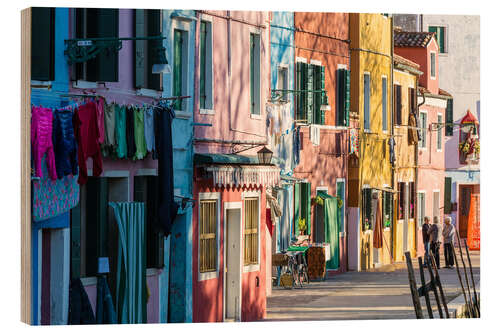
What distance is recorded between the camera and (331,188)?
25.0m

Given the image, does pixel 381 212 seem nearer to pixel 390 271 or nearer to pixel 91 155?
pixel 390 271

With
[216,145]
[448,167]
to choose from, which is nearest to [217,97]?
[216,145]

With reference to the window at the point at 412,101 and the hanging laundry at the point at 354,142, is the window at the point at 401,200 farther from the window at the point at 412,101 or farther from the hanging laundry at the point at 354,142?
the window at the point at 412,101

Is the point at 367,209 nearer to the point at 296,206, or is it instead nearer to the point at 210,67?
the point at 296,206

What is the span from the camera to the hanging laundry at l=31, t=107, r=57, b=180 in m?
17.8

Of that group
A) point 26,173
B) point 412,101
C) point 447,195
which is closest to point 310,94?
point 412,101

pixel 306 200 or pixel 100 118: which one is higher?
pixel 100 118

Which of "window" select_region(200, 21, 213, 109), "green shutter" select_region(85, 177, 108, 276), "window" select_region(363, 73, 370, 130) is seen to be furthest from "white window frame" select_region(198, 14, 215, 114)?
"window" select_region(363, 73, 370, 130)

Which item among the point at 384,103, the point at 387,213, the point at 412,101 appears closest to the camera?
the point at 387,213

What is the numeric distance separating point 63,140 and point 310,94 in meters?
6.79

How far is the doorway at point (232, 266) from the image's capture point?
21.0 metres

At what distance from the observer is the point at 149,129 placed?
1936 cm

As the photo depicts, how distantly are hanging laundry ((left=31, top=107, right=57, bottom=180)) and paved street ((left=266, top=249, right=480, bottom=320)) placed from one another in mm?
4562

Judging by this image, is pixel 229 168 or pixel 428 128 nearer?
pixel 229 168
